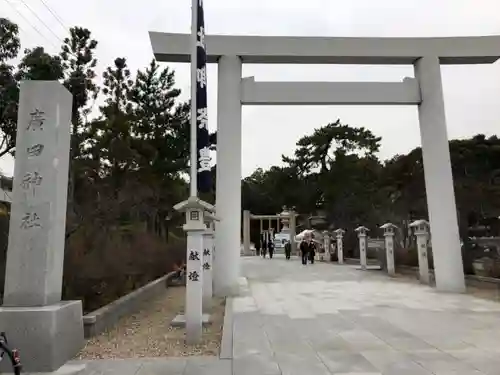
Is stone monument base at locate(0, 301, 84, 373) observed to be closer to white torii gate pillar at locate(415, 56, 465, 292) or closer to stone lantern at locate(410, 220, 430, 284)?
white torii gate pillar at locate(415, 56, 465, 292)

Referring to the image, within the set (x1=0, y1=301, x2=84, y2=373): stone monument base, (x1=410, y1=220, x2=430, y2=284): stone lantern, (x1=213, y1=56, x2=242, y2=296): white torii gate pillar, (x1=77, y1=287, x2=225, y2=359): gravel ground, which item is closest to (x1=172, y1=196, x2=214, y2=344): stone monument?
(x1=77, y1=287, x2=225, y2=359): gravel ground

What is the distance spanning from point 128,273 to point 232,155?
4.13 meters

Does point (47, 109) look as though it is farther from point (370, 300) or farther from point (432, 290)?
point (432, 290)

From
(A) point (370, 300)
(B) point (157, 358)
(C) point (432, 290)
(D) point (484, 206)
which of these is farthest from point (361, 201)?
(B) point (157, 358)

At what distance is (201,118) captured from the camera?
788cm

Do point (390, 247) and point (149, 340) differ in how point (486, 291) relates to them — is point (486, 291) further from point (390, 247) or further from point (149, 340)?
point (149, 340)

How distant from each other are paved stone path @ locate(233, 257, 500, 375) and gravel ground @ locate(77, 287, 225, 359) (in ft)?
1.36

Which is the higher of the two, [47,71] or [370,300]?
[47,71]

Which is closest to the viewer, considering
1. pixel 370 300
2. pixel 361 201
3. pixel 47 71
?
pixel 370 300

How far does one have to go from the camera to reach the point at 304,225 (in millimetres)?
44375

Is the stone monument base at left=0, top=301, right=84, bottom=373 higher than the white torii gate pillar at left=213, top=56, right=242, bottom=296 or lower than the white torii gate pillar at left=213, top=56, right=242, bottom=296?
lower

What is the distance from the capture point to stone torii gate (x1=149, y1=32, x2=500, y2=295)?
12148 mm

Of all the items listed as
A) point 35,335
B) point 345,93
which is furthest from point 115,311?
point 345,93

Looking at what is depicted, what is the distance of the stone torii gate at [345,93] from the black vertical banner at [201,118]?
163 inches
